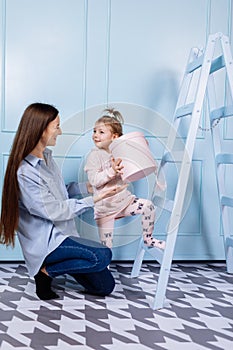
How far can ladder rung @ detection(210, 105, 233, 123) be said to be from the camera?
2264 millimetres

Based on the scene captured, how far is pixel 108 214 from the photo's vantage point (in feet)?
7.56

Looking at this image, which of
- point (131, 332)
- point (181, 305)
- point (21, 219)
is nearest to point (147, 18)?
point (21, 219)

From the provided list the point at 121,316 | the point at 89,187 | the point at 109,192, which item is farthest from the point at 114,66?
the point at 121,316

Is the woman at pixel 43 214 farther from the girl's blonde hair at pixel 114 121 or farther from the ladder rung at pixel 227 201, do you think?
the ladder rung at pixel 227 201

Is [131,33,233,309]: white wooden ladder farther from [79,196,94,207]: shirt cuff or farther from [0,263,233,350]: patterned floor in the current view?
[79,196,94,207]: shirt cuff

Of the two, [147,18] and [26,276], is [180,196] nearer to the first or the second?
[26,276]

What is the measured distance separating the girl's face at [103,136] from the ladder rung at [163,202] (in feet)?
1.15

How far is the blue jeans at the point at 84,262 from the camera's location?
212 cm

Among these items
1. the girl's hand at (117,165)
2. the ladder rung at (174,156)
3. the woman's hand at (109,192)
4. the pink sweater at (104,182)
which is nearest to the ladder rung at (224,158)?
the ladder rung at (174,156)

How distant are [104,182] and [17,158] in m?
0.37

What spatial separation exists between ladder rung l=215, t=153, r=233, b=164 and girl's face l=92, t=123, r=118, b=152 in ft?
1.91

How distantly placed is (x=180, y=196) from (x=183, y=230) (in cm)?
94

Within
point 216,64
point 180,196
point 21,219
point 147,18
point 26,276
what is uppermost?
point 147,18

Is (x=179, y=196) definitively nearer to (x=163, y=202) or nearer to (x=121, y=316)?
(x=163, y=202)
